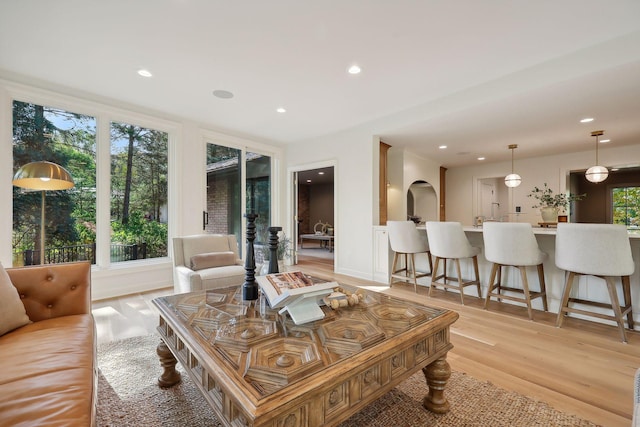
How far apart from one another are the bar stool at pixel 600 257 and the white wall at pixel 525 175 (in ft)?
14.6

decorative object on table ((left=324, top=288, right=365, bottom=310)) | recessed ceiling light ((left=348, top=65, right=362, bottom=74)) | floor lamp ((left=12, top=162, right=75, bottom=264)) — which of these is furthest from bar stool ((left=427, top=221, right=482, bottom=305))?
floor lamp ((left=12, top=162, right=75, bottom=264))

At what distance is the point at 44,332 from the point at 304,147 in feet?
15.4

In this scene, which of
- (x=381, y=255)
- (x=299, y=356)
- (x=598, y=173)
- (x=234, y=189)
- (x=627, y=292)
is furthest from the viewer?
(x=234, y=189)

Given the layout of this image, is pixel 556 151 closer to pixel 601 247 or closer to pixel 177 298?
pixel 601 247

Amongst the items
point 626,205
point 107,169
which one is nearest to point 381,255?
point 107,169

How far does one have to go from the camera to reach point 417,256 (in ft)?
14.0

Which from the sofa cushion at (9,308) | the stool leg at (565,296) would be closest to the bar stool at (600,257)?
the stool leg at (565,296)

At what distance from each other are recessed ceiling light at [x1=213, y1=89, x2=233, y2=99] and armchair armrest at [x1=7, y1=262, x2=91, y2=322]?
2.42 metres

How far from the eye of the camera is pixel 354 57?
2689mm

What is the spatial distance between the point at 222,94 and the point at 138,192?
1.88 metres

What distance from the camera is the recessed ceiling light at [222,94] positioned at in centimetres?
341

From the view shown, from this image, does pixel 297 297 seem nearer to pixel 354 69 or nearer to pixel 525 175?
pixel 354 69

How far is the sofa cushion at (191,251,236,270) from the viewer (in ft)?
10.1

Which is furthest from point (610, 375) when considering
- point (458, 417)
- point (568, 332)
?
point (458, 417)
